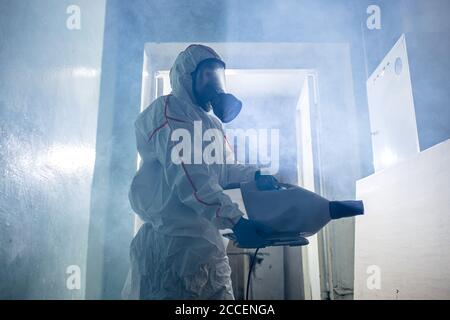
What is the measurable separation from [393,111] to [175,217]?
1.12 meters

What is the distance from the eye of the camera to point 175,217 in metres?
1.11

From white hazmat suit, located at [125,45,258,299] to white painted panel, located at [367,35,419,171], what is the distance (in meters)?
0.87

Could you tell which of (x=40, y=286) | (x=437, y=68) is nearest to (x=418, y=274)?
(x=437, y=68)

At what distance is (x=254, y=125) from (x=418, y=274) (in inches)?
72.0

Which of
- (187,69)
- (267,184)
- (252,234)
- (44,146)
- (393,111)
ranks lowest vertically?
(252,234)

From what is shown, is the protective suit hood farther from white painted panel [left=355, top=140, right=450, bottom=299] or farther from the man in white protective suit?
white painted panel [left=355, top=140, right=450, bottom=299]

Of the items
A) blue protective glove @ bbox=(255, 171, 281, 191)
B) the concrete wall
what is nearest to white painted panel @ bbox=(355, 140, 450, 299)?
blue protective glove @ bbox=(255, 171, 281, 191)

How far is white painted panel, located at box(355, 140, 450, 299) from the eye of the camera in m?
0.89

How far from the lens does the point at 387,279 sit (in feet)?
3.98

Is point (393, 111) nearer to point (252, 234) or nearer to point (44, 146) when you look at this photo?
point (252, 234)

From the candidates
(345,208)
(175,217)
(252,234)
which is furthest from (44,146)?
(345,208)

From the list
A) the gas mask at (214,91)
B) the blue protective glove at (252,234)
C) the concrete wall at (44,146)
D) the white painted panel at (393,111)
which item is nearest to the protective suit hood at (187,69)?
the gas mask at (214,91)

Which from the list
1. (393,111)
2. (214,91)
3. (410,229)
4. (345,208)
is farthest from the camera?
(393,111)

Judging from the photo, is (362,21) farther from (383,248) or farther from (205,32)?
(383,248)
